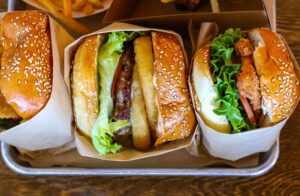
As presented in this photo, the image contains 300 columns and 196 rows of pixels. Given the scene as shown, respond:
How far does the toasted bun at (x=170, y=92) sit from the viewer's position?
4.51ft

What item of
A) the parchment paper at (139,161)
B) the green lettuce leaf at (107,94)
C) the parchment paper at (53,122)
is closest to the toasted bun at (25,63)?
the parchment paper at (53,122)

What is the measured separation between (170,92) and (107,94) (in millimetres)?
300

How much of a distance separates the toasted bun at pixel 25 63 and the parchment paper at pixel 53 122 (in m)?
0.03

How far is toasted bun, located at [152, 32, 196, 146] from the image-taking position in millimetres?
1375

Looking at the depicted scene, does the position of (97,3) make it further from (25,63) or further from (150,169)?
(150,169)

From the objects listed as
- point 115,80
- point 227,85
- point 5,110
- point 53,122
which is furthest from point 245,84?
point 5,110

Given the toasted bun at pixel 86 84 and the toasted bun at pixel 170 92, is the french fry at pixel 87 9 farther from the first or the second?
the toasted bun at pixel 170 92

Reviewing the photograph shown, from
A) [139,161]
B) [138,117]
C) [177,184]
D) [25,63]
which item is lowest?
[177,184]

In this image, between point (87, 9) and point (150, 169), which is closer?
point (150, 169)

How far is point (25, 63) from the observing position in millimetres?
1352

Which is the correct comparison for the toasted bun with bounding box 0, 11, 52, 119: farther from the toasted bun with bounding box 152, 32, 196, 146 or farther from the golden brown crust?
the toasted bun with bounding box 152, 32, 196, 146

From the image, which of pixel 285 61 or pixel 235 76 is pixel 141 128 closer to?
pixel 235 76

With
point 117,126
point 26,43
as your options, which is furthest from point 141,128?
point 26,43

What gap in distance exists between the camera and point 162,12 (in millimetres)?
1838
